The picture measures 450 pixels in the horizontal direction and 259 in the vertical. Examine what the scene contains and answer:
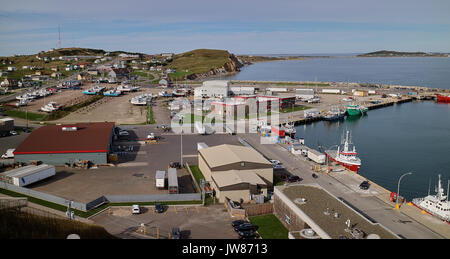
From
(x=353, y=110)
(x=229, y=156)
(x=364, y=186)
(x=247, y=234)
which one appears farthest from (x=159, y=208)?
(x=353, y=110)

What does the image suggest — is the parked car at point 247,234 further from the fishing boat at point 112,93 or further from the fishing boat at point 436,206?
the fishing boat at point 112,93

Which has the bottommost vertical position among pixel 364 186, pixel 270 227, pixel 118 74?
pixel 270 227

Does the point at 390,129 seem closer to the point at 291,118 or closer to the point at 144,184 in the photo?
the point at 291,118

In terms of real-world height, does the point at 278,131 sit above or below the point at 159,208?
above

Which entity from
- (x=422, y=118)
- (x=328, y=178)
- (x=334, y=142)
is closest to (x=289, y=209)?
(x=328, y=178)

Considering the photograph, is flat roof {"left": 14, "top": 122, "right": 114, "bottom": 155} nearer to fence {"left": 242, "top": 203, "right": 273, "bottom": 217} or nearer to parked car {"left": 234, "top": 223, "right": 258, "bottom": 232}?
fence {"left": 242, "top": 203, "right": 273, "bottom": 217}

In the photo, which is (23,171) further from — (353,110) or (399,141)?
(353,110)

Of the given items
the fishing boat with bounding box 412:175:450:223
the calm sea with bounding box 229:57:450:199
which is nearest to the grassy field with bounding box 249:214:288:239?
the fishing boat with bounding box 412:175:450:223
